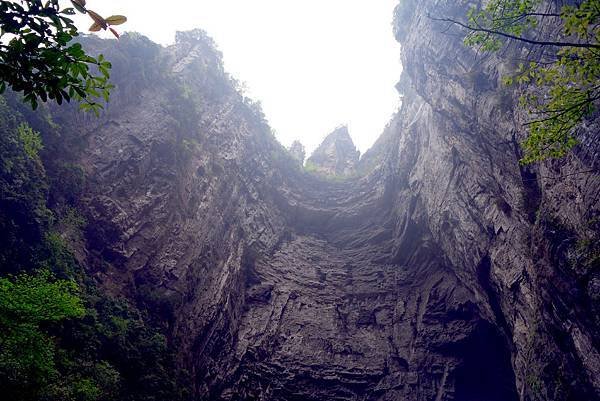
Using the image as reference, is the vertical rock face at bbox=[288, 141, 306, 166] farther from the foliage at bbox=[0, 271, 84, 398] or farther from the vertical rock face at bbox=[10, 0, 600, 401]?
the foliage at bbox=[0, 271, 84, 398]

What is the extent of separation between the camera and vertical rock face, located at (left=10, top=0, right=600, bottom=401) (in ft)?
38.3

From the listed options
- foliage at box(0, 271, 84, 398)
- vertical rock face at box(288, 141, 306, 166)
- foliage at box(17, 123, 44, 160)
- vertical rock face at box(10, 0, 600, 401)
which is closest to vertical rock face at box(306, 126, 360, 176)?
vertical rock face at box(288, 141, 306, 166)

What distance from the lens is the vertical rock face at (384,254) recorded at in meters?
11.7

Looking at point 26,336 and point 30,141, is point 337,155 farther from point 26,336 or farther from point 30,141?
point 26,336

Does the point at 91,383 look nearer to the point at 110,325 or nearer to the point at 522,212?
the point at 110,325

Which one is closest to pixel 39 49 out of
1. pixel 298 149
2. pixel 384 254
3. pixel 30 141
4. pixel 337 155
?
pixel 30 141

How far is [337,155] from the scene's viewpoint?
45.5 m

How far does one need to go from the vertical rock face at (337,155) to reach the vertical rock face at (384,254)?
15.7m

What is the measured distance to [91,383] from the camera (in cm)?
971

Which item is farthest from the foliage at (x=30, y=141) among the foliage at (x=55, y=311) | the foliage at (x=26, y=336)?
the foliage at (x=26, y=336)

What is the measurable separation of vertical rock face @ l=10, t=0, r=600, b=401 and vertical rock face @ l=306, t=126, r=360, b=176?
15719 millimetres

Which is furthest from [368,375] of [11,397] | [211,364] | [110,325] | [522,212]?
[11,397]

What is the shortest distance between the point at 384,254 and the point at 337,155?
2249 cm

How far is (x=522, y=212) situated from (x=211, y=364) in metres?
13.3
